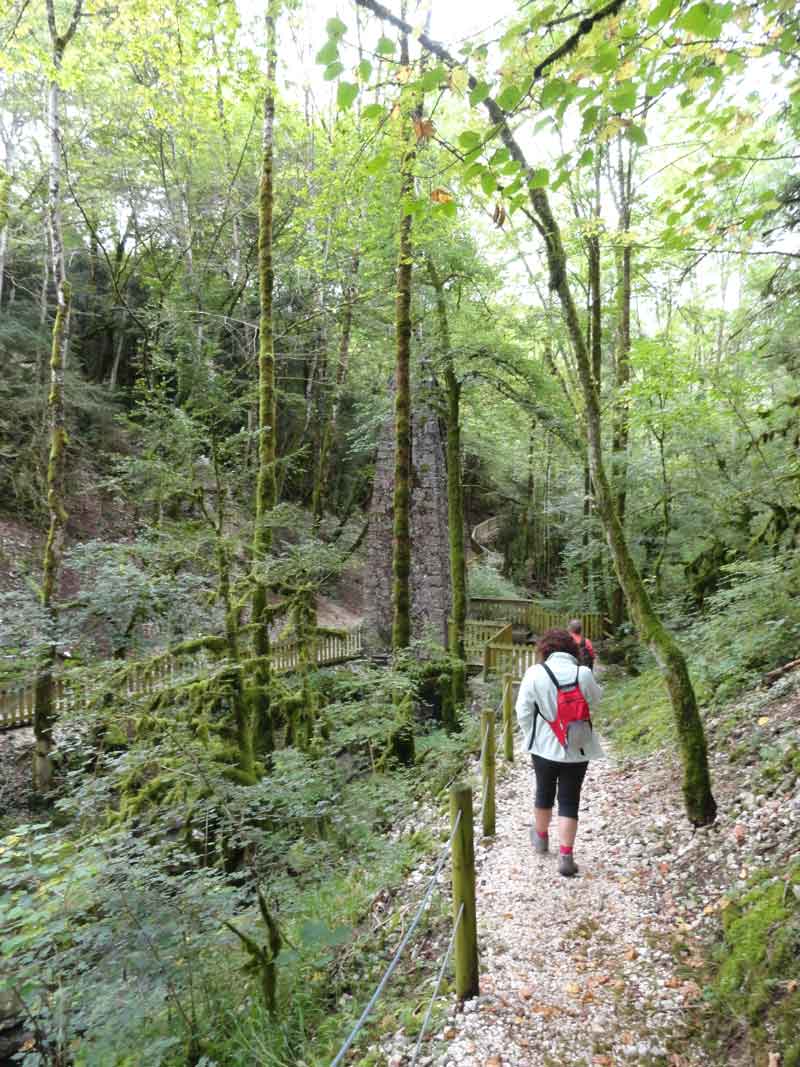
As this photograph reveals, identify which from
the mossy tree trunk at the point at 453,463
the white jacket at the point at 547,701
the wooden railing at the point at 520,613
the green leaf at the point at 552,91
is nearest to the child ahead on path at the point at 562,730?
the white jacket at the point at 547,701

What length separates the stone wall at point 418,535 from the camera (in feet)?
43.6

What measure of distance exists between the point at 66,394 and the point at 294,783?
42.1 feet

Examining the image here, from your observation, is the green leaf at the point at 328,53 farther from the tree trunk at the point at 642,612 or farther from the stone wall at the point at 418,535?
the stone wall at the point at 418,535

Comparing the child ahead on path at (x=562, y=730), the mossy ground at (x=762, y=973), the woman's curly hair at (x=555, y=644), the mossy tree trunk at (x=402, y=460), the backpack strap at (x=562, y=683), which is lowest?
the mossy ground at (x=762, y=973)

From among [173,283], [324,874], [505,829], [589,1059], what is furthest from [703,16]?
[173,283]

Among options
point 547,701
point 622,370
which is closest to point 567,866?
point 547,701

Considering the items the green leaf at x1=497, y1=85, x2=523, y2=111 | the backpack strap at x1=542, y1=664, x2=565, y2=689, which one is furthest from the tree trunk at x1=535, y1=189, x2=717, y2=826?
the green leaf at x1=497, y1=85, x2=523, y2=111

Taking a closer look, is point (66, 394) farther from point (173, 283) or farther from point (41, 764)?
point (41, 764)

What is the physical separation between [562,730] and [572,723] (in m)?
0.08

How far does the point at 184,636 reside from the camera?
22.8 ft

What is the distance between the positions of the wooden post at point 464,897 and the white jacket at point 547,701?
1070 millimetres

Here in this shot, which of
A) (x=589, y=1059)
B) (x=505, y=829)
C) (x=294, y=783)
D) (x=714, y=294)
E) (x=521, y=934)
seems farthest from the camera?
(x=714, y=294)

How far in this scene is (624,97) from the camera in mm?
2221

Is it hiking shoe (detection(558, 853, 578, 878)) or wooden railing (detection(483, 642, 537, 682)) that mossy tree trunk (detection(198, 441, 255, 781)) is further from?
wooden railing (detection(483, 642, 537, 682))
